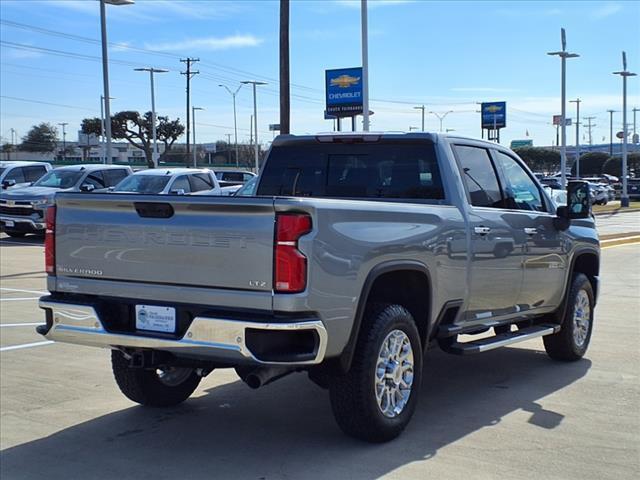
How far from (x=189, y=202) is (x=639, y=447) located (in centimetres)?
324

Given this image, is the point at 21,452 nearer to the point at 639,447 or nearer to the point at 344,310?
the point at 344,310

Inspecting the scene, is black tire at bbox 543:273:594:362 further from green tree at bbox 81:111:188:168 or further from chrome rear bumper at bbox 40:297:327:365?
green tree at bbox 81:111:188:168

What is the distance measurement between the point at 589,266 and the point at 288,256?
467 cm

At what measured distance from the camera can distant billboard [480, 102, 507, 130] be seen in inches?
2867

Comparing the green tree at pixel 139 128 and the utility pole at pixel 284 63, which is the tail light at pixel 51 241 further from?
the green tree at pixel 139 128

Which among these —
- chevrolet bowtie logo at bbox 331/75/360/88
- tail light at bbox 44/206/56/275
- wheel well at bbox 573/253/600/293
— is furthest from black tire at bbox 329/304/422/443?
chevrolet bowtie logo at bbox 331/75/360/88

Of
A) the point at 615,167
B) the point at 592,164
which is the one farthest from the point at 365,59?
the point at 592,164

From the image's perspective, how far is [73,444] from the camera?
5504 mm

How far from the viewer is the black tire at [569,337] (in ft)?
24.5

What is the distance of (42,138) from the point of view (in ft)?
390

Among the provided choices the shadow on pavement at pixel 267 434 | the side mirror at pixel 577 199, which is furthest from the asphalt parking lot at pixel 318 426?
the side mirror at pixel 577 199

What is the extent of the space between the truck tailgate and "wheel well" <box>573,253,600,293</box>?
442cm

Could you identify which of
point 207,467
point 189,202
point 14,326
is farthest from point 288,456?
point 14,326

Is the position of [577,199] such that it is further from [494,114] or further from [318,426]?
[494,114]
